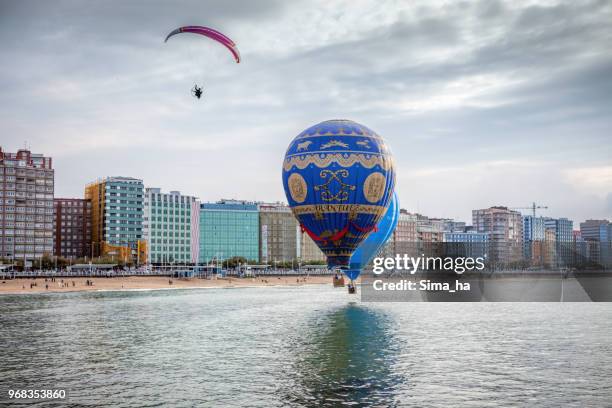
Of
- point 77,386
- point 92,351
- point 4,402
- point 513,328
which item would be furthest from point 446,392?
point 513,328

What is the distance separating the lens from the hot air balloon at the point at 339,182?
76.6 m

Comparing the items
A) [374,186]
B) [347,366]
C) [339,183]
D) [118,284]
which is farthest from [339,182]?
[118,284]

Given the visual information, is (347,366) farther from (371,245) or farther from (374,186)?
(371,245)

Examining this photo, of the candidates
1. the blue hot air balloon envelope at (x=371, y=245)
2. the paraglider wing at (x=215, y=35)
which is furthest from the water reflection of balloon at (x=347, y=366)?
the paraglider wing at (x=215, y=35)

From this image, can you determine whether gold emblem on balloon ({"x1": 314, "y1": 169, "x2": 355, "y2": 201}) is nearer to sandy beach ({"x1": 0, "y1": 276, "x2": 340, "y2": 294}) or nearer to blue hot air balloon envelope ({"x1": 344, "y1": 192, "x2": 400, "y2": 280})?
blue hot air balloon envelope ({"x1": 344, "y1": 192, "x2": 400, "y2": 280})

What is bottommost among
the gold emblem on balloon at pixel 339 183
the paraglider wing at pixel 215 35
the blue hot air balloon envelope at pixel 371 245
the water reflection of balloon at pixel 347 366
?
the water reflection of balloon at pixel 347 366

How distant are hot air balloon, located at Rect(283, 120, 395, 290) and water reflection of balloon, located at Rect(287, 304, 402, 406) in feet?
33.1

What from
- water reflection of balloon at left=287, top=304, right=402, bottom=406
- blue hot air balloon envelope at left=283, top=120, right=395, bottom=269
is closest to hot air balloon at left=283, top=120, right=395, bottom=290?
blue hot air balloon envelope at left=283, top=120, right=395, bottom=269

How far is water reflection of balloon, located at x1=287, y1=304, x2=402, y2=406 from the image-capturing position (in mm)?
38469

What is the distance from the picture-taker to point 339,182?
250ft

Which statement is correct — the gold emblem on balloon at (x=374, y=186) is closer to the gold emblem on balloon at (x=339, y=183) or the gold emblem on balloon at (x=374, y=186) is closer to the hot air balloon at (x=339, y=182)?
the hot air balloon at (x=339, y=182)

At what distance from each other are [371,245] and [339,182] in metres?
21.4

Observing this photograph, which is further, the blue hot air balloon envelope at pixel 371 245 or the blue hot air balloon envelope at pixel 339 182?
the blue hot air balloon envelope at pixel 371 245

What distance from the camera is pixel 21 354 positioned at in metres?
52.2
